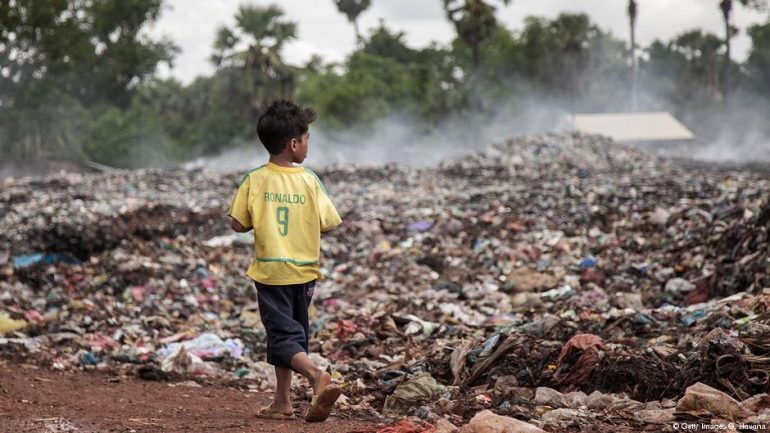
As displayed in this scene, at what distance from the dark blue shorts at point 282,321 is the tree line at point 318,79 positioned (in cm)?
2950

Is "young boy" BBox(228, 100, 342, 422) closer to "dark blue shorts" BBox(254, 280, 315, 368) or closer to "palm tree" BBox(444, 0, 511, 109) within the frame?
"dark blue shorts" BBox(254, 280, 315, 368)

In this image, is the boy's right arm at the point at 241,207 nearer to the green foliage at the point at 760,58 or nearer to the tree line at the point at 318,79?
the tree line at the point at 318,79

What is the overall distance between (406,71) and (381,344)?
3966cm

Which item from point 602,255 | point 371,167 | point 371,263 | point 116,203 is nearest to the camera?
point 602,255

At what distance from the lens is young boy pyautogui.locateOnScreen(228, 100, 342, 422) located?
138 inches

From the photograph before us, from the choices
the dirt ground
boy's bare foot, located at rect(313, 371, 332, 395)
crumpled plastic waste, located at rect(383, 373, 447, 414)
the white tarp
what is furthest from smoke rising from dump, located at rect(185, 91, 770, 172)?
boy's bare foot, located at rect(313, 371, 332, 395)

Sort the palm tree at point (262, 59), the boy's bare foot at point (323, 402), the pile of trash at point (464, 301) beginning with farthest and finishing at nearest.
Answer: the palm tree at point (262, 59), the pile of trash at point (464, 301), the boy's bare foot at point (323, 402)

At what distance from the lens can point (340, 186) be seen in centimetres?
1711

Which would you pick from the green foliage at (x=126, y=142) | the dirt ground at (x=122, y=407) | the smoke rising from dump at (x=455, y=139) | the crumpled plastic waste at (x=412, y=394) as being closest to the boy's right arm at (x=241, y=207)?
the dirt ground at (x=122, y=407)

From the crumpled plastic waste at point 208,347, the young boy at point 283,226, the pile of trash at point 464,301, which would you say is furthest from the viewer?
the crumpled plastic waste at point 208,347

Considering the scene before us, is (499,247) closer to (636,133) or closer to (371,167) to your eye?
(371,167)

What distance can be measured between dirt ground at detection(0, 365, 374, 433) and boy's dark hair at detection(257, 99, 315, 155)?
42.4 inches

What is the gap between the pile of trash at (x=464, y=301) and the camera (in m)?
4.05

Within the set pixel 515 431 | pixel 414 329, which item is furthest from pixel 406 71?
pixel 515 431
